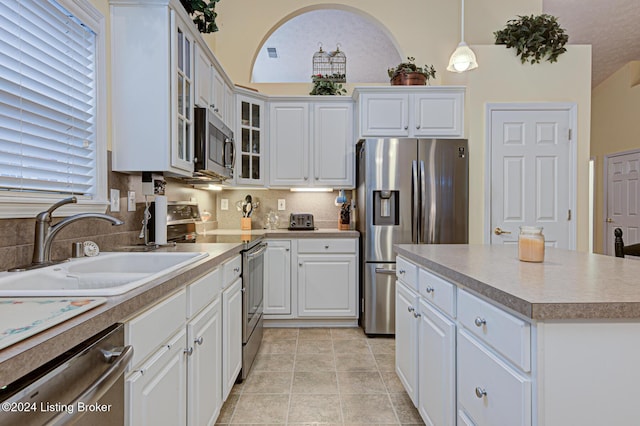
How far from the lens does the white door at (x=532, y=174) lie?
325 cm

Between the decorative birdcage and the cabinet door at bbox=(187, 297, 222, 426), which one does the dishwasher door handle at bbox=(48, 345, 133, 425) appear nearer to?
the cabinet door at bbox=(187, 297, 222, 426)

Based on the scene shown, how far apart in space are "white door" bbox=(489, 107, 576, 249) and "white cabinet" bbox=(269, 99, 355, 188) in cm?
140

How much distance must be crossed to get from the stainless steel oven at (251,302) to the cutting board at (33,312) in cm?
150

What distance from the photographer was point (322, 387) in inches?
88.8

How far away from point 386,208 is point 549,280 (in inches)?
83.7

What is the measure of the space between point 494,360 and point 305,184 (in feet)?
9.08

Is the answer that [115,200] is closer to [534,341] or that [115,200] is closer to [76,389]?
[76,389]

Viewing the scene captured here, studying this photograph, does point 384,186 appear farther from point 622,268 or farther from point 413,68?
point 622,268

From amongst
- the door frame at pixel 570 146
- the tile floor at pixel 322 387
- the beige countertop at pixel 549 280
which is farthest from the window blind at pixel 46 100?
the door frame at pixel 570 146

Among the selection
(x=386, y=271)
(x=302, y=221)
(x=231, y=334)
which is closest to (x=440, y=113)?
(x=386, y=271)

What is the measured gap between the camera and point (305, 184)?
3627 millimetres

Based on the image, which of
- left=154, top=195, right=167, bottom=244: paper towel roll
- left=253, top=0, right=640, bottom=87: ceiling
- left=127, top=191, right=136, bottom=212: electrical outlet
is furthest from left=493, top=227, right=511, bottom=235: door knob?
left=127, top=191, right=136, bottom=212: electrical outlet

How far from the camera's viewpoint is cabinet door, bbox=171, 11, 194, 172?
6.42 ft

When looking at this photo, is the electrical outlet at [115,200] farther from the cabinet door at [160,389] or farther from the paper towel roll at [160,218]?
the cabinet door at [160,389]
